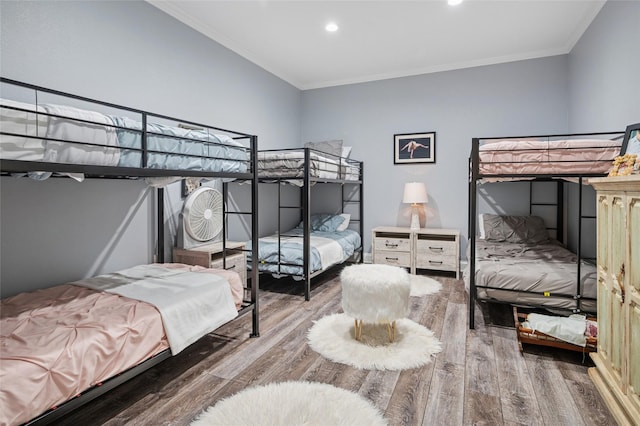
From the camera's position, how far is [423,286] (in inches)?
162

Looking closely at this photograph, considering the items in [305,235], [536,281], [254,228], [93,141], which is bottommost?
[536,281]

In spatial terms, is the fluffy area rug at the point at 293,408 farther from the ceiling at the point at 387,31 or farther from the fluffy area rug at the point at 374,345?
the ceiling at the point at 387,31

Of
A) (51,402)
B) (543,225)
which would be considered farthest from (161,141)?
(543,225)

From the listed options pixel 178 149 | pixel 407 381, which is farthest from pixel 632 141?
pixel 178 149

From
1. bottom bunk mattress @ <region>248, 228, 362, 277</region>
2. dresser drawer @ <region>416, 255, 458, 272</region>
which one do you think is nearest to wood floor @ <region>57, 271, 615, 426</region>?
bottom bunk mattress @ <region>248, 228, 362, 277</region>

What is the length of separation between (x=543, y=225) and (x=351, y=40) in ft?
10.5

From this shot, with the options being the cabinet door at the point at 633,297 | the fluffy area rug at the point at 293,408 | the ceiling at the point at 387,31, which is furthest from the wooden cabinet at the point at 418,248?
the fluffy area rug at the point at 293,408

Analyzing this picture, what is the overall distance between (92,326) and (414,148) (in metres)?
4.47

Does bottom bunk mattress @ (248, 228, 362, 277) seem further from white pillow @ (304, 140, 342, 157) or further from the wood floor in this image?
white pillow @ (304, 140, 342, 157)

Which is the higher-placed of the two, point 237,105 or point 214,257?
point 237,105

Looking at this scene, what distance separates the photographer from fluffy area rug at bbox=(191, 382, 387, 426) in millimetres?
1671

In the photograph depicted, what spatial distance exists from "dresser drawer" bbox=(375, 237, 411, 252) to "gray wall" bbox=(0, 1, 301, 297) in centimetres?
265

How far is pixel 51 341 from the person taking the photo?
58.2 inches

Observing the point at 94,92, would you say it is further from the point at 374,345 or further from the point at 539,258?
the point at 539,258
